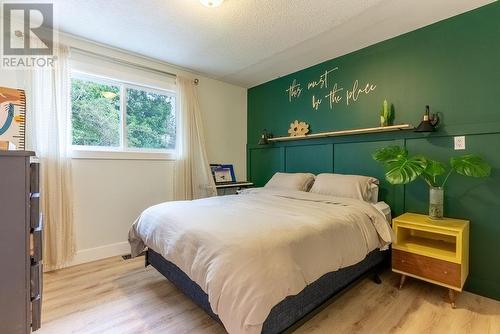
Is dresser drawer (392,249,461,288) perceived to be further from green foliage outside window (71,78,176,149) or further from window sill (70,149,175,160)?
green foliage outside window (71,78,176,149)

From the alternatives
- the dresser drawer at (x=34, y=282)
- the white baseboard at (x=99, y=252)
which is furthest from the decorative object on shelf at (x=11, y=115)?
the white baseboard at (x=99, y=252)

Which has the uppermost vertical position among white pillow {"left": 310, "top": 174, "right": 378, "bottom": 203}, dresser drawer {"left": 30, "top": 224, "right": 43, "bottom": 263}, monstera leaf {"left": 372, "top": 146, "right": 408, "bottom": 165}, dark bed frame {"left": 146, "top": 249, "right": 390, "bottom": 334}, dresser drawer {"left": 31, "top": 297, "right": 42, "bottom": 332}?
monstera leaf {"left": 372, "top": 146, "right": 408, "bottom": 165}

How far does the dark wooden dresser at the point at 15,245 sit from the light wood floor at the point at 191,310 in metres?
0.75

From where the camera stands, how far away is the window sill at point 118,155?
2607 mm

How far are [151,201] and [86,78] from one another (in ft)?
5.27

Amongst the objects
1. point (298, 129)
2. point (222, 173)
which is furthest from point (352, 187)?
point (222, 173)

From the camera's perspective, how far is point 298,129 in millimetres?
3455

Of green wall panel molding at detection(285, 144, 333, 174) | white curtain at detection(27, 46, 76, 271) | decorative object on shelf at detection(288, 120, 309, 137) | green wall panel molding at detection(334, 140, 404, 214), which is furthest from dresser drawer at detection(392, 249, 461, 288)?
white curtain at detection(27, 46, 76, 271)

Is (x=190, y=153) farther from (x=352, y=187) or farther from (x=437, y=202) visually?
(x=437, y=202)

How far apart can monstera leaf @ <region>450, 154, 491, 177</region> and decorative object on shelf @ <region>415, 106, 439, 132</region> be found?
0.40m

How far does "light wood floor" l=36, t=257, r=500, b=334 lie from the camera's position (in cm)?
158

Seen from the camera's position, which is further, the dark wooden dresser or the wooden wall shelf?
the wooden wall shelf

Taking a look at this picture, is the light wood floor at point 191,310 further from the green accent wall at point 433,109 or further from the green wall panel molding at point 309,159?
the green wall panel molding at point 309,159

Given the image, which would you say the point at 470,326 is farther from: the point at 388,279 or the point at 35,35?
the point at 35,35
